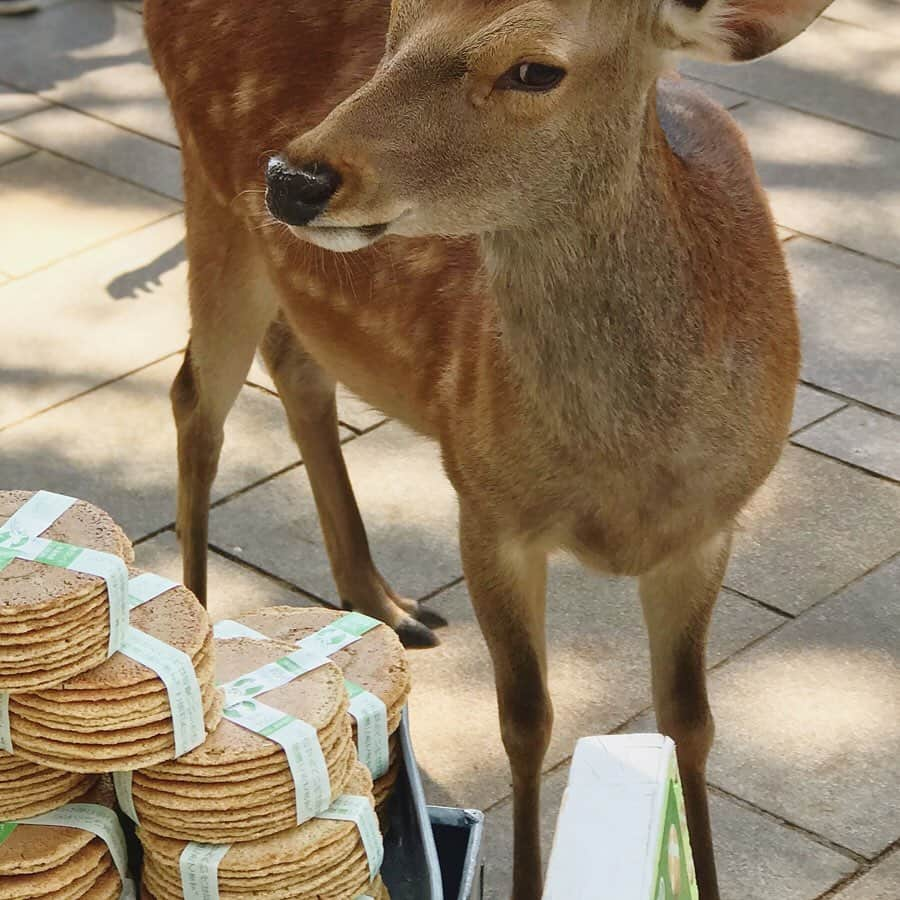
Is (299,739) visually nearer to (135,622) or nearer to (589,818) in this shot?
(135,622)

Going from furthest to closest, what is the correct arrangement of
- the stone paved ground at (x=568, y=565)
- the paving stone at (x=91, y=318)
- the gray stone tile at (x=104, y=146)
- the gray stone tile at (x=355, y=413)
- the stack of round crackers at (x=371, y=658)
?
the gray stone tile at (x=104, y=146), the paving stone at (x=91, y=318), the gray stone tile at (x=355, y=413), the stone paved ground at (x=568, y=565), the stack of round crackers at (x=371, y=658)

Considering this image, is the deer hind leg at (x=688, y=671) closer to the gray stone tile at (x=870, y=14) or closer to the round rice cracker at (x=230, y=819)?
the round rice cracker at (x=230, y=819)

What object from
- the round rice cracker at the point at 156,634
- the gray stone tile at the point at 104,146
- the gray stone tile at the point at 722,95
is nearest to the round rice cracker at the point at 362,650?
the round rice cracker at the point at 156,634

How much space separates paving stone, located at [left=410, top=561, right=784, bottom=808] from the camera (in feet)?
12.9

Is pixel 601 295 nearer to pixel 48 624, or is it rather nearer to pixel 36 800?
pixel 48 624

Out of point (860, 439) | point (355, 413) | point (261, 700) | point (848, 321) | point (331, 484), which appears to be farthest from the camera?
point (848, 321)

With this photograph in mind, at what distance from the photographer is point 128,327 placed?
5.66 meters

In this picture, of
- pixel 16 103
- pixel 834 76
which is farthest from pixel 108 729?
pixel 834 76

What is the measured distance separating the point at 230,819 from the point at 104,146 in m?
4.67

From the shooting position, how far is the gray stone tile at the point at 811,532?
4.46 m

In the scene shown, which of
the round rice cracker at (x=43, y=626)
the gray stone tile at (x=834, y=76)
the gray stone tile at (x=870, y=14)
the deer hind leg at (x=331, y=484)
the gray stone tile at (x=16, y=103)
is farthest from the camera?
the gray stone tile at (x=870, y=14)

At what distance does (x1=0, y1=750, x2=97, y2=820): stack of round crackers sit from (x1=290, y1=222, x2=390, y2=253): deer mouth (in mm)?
881

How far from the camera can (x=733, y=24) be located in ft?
9.22

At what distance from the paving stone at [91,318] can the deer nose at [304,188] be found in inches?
107
